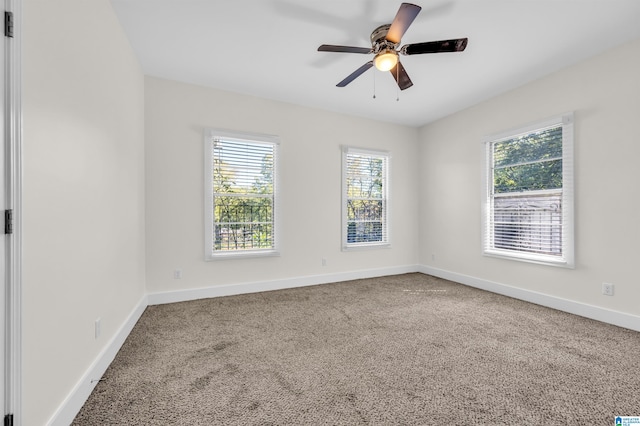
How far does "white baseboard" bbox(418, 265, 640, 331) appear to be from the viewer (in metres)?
2.82

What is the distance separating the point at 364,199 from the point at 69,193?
406cm

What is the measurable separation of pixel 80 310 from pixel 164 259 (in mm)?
1921

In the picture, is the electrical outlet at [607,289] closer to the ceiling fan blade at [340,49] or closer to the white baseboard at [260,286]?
the white baseboard at [260,286]

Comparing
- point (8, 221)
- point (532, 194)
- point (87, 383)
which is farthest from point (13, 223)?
point (532, 194)

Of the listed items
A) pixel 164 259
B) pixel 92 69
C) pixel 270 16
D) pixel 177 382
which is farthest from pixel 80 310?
pixel 270 16

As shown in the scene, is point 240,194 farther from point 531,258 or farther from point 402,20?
point 531,258

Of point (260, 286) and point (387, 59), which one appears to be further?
point (260, 286)

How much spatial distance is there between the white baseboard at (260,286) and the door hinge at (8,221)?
263cm

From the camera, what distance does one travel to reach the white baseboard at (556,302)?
282 centimetres

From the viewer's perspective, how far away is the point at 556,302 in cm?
337

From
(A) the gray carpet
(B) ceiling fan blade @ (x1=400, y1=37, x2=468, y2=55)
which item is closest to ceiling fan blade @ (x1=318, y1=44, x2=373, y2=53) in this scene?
(B) ceiling fan blade @ (x1=400, y1=37, x2=468, y2=55)

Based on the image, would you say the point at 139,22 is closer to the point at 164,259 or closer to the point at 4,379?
the point at 164,259

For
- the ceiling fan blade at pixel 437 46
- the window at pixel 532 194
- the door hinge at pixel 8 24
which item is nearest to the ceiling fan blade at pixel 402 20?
the ceiling fan blade at pixel 437 46

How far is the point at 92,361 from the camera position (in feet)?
6.17
